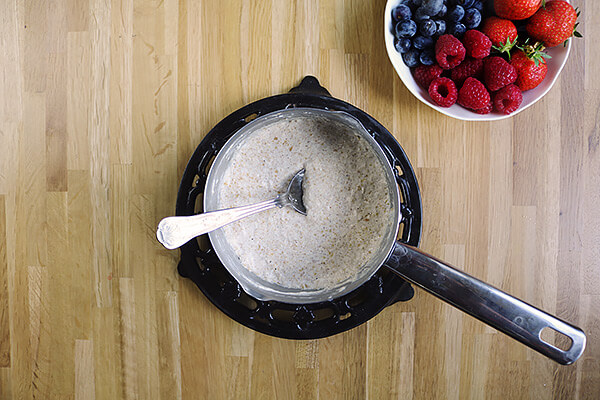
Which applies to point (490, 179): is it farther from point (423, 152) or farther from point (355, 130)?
point (355, 130)

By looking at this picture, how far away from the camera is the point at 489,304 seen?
644mm

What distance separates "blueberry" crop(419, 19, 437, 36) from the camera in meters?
0.78

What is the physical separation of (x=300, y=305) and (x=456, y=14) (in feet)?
1.94

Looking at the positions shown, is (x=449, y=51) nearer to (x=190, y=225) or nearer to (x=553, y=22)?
(x=553, y=22)

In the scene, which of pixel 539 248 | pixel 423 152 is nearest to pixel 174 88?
pixel 423 152

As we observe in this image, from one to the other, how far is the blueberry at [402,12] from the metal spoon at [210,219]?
33 centimetres

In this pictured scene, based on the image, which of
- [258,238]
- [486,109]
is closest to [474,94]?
[486,109]

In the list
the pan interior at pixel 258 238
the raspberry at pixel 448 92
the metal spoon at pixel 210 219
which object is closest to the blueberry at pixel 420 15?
the raspberry at pixel 448 92

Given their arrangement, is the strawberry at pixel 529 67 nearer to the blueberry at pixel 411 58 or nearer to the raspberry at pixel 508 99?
the raspberry at pixel 508 99

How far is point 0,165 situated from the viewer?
3.17 feet

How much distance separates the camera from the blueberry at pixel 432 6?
77 centimetres

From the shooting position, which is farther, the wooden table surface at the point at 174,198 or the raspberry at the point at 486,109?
the wooden table surface at the point at 174,198

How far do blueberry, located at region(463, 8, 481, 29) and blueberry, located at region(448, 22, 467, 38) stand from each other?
0.5 inches

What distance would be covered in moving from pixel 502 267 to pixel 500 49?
1.40ft
